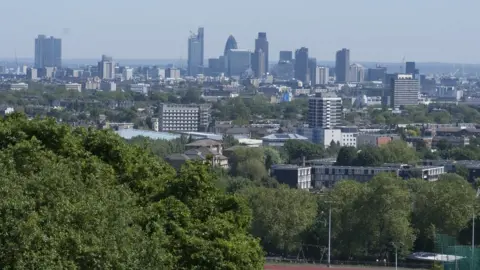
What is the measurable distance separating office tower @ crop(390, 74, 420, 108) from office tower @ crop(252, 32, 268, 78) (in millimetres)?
67943

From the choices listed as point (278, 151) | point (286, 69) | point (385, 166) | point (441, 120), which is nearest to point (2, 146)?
point (385, 166)

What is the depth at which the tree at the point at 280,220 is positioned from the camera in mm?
30391

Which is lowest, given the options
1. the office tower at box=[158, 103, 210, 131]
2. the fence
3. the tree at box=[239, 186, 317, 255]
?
the office tower at box=[158, 103, 210, 131]

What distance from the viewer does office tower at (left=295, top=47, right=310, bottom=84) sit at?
581 feet

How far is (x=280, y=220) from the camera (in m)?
30.4

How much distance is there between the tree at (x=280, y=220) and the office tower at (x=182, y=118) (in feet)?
175

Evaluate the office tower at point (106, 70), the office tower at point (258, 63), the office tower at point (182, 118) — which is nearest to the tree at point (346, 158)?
the office tower at point (182, 118)

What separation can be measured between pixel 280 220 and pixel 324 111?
52.5 m

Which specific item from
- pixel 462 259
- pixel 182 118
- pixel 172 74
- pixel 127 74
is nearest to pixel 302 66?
pixel 172 74

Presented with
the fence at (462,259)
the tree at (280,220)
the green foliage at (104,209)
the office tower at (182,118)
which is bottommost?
the office tower at (182,118)

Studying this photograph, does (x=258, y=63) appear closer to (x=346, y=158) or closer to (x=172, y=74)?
(x=172, y=74)

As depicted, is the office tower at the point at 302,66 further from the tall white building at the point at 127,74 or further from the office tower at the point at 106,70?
the office tower at the point at 106,70

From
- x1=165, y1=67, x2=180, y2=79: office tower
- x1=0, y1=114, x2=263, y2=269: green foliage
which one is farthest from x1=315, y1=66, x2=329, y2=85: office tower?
x1=0, y1=114, x2=263, y2=269: green foliage

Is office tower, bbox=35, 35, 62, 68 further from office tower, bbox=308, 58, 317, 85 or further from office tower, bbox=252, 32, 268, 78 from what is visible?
office tower, bbox=308, 58, 317, 85
